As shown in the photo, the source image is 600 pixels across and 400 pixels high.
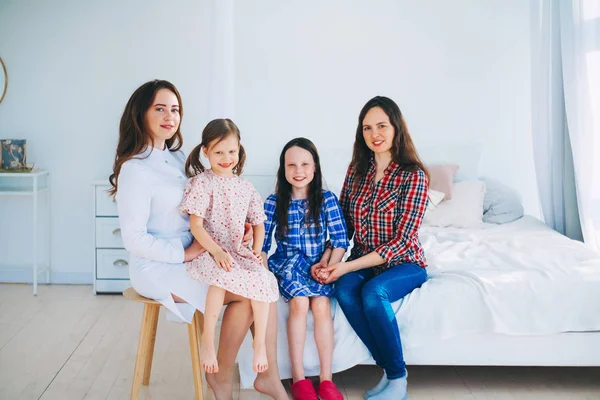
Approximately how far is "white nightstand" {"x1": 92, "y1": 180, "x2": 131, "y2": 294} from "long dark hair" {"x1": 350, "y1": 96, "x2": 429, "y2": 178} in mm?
1821

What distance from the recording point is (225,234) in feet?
7.22

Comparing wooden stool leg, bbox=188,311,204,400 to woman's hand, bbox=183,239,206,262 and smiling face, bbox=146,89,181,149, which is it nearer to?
woman's hand, bbox=183,239,206,262

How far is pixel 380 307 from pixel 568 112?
1.53 metres

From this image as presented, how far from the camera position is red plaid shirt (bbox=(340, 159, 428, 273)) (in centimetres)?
241

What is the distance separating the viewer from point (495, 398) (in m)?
2.38

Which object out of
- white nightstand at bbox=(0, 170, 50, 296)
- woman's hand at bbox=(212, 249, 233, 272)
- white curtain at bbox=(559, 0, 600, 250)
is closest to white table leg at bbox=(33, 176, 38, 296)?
white nightstand at bbox=(0, 170, 50, 296)

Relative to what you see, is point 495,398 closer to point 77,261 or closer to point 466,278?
point 466,278

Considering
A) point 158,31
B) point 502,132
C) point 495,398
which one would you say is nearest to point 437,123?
point 502,132

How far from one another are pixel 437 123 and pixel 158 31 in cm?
192

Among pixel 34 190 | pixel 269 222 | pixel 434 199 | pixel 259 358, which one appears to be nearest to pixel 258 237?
pixel 269 222

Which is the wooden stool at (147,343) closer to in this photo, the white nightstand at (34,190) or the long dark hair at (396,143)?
the long dark hair at (396,143)

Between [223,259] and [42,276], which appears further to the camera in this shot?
[42,276]

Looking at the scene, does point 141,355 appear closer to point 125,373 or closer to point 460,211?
point 125,373

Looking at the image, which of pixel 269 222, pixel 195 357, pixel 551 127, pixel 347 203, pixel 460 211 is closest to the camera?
pixel 195 357
